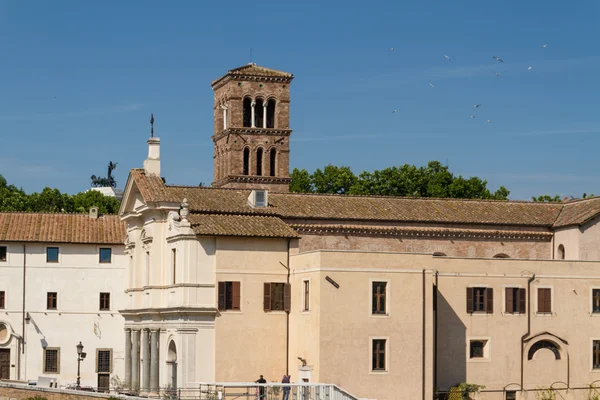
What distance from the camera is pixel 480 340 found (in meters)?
63.7

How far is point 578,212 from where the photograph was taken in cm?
7125

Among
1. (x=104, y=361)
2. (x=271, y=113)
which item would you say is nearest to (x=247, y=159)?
(x=271, y=113)

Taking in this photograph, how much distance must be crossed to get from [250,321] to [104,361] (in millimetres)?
18554

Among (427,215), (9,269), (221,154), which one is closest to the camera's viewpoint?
(427,215)

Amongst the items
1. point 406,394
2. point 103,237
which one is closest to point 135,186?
point 103,237

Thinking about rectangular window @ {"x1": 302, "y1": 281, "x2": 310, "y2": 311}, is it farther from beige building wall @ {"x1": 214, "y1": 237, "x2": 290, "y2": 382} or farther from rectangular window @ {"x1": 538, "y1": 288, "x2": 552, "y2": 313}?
rectangular window @ {"x1": 538, "y1": 288, "x2": 552, "y2": 313}

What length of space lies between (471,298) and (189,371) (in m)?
13.8

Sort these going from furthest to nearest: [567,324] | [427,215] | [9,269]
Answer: [9,269] < [427,215] < [567,324]

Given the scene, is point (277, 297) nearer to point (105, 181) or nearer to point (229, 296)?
point (229, 296)

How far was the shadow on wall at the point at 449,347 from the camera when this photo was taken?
206 ft

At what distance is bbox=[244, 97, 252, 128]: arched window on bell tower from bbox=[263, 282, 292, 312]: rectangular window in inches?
1211

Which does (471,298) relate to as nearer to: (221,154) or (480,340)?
(480,340)

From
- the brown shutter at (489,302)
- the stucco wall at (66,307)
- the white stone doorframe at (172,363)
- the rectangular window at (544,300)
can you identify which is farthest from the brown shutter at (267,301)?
the stucco wall at (66,307)

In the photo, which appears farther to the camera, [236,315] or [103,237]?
[103,237]
